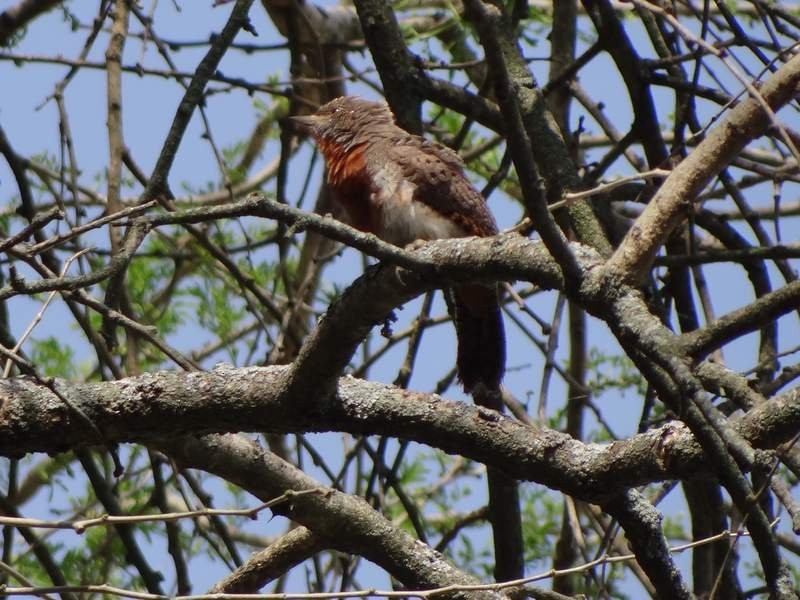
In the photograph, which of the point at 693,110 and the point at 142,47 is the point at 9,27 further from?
the point at 693,110

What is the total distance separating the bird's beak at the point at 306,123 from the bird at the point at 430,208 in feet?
1.76

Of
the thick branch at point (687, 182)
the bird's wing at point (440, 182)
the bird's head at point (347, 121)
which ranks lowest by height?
the thick branch at point (687, 182)

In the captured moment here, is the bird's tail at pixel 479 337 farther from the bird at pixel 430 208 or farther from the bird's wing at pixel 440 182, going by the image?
the bird's wing at pixel 440 182

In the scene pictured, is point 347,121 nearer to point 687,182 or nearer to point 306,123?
point 306,123

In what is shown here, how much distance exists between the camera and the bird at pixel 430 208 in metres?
5.20

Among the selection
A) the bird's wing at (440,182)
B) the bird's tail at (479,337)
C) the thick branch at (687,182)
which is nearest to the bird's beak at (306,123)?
the bird's wing at (440,182)

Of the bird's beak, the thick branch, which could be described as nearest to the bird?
the bird's beak

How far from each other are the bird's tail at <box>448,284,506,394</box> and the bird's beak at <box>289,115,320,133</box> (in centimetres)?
127

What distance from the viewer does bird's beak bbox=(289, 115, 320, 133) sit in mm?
6047

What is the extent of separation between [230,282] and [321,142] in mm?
1222

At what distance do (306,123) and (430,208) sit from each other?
1.13 m

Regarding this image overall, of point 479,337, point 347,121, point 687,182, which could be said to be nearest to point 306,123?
point 347,121

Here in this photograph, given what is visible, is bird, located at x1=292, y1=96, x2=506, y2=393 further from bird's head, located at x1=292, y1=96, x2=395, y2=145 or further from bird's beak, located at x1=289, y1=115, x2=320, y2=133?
bird's beak, located at x1=289, y1=115, x2=320, y2=133

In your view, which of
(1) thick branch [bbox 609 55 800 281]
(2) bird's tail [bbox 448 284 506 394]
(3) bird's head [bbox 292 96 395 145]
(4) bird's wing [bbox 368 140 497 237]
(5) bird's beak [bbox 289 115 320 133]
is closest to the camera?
(1) thick branch [bbox 609 55 800 281]
